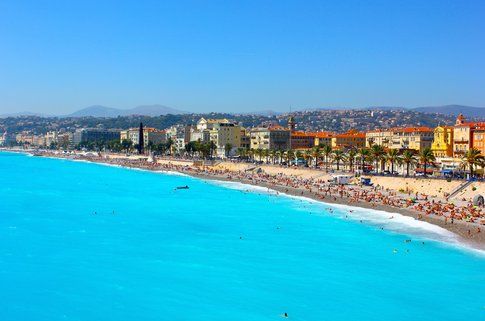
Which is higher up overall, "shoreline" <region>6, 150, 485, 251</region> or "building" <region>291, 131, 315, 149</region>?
"building" <region>291, 131, 315, 149</region>

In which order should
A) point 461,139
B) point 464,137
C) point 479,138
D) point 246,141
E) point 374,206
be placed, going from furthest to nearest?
point 246,141
point 461,139
point 464,137
point 479,138
point 374,206

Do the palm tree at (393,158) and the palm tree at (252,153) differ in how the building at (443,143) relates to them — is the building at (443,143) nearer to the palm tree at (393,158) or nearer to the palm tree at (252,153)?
the palm tree at (393,158)

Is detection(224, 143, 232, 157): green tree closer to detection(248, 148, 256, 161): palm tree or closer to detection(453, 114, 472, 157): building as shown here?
detection(248, 148, 256, 161): palm tree

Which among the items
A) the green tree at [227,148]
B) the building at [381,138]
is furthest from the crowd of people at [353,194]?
the building at [381,138]

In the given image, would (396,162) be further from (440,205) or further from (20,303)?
(20,303)

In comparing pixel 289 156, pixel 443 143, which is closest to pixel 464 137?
pixel 443 143

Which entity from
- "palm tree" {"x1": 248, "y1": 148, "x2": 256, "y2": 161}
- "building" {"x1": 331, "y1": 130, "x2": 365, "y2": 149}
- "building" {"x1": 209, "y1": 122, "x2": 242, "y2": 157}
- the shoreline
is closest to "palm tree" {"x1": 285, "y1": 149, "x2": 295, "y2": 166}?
"palm tree" {"x1": 248, "y1": 148, "x2": 256, "y2": 161}

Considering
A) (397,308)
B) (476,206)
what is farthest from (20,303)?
(476,206)

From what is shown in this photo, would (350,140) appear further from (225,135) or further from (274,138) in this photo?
(225,135)
